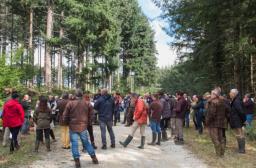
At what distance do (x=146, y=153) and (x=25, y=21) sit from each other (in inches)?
1565

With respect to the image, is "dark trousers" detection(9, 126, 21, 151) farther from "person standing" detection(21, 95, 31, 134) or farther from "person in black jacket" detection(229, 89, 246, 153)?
"person in black jacket" detection(229, 89, 246, 153)

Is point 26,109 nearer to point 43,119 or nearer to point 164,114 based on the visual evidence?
point 43,119

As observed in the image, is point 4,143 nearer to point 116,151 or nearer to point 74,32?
point 116,151

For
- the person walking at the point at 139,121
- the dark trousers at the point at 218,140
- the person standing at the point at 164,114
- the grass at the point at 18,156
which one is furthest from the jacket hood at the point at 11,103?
the person standing at the point at 164,114

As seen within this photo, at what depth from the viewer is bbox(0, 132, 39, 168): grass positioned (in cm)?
1178

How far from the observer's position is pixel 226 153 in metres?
13.8

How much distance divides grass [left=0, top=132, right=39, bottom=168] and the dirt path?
326 mm

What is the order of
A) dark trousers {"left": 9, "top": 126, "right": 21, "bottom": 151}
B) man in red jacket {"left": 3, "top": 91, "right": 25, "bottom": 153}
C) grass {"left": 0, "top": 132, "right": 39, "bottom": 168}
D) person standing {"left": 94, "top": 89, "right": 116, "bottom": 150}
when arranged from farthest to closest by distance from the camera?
person standing {"left": 94, "top": 89, "right": 116, "bottom": 150} → dark trousers {"left": 9, "top": 126, "right": 21, "bottom": 151} → man in red jacket {"left": 3, "top": 91, "right": 25, "bottom": 153} → grass {"left": 0, "top": 132, "right": 39, "bottom": 168}

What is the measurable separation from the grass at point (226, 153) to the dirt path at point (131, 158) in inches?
13.7

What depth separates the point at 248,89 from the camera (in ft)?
90.4

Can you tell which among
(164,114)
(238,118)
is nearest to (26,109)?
(164,114)

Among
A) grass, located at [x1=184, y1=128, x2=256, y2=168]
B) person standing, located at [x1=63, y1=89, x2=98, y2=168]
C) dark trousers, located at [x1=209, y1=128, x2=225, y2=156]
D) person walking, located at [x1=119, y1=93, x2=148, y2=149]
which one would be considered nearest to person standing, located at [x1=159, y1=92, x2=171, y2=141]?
grass, located at [x1=184, y1=128, x2=256, y2=168]

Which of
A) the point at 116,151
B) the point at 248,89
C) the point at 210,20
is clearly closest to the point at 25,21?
the point at 248,89

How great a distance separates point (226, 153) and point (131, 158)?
324 centimetres
